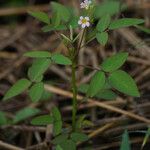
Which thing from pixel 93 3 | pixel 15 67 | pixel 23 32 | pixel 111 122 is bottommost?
pixel 111 122

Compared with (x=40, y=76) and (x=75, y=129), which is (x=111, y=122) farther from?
(x=40, y=76)

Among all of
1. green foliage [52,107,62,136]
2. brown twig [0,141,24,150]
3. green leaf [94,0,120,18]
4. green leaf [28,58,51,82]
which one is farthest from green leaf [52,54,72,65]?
green leaf [94,0,120,18]

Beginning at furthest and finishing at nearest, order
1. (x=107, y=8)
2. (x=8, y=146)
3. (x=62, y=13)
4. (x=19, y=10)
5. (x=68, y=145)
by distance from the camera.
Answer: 1. (x=19, y=10)
2. (x=107, y=8)
3. (x=8, y=146)
4. (x=62, y=13)
5. (x=68, y=145)

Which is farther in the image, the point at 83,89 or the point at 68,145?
the point at 83,89

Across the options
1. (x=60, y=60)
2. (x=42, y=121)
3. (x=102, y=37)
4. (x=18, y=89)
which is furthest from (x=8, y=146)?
(x=102, y=37)

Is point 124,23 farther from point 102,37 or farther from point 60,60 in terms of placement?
point 60,60

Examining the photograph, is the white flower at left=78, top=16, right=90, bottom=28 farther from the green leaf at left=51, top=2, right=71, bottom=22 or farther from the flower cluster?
the green leaf at left=51, top=2, right=71, bottom=22

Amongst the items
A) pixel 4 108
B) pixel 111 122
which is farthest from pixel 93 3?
pixel 4 108

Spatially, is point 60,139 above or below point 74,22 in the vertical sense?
below
